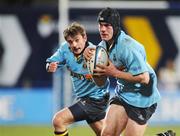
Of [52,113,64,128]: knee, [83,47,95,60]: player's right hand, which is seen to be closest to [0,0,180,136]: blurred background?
[52,113,64,128]: knee

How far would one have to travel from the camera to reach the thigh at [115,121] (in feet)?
34.2

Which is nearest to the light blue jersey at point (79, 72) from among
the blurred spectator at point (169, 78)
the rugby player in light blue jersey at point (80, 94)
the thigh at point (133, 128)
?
the rugby player in light blue jersey at point (80, 94)

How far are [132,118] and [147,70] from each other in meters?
0.71

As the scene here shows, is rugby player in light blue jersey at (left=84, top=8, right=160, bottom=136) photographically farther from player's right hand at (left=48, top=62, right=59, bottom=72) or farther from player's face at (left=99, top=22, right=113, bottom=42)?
player's right hand at (left=48, top=62, right=59, bottom=72)

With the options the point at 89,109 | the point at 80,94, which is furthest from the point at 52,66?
the point at 89,109

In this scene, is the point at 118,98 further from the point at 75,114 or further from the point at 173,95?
the point at 173,95

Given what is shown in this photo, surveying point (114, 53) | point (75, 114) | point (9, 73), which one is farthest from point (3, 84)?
point (114, 53)

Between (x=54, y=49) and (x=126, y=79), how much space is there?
8302mm

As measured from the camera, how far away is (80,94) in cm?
1143

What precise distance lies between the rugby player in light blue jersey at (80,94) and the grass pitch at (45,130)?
3829mm

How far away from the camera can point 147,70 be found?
33.0 feet

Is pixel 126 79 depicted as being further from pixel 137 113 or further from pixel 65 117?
pixel 65 117

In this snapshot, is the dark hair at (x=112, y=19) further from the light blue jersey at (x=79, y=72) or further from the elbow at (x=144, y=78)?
the light blue jersey at (x=79, y=72)

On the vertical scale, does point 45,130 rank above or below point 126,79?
below
